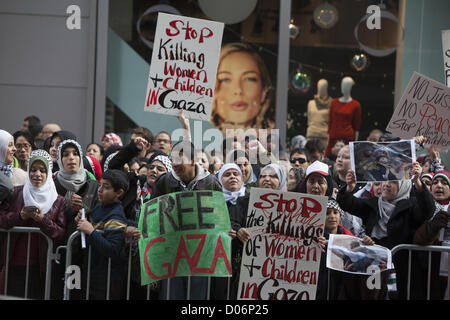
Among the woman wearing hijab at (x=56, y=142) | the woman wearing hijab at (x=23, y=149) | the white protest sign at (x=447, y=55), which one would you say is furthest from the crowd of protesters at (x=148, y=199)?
the white protest sign at (x=447, y=55)

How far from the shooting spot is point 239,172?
20.8 ft

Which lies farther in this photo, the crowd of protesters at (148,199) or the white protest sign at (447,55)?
the white protest sign at (447,55)

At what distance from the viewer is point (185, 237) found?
18.2 feet

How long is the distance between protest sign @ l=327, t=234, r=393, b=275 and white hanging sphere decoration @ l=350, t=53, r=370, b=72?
656 cm

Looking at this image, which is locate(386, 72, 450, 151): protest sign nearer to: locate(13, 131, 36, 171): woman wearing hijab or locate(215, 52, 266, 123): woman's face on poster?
locate(13, 131, 36, 171): woman wearing hijab

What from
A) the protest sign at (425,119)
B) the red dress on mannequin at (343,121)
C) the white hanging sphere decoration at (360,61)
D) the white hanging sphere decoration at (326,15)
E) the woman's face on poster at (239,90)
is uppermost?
the white hanging sphere decoration at (326,15)

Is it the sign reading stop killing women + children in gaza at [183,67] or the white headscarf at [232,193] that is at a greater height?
the sign reading stop killing women + children in gaza at [183,67]

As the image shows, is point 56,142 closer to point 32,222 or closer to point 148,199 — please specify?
point 32,222

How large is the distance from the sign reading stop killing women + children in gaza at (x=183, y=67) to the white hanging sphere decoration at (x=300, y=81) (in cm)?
486

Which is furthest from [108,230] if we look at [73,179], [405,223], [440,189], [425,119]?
[425,119]

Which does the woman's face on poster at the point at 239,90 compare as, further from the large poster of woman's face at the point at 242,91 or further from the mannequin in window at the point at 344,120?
the mannequin in window at the point at 344,120

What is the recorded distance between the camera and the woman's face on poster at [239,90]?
12.0 meters
